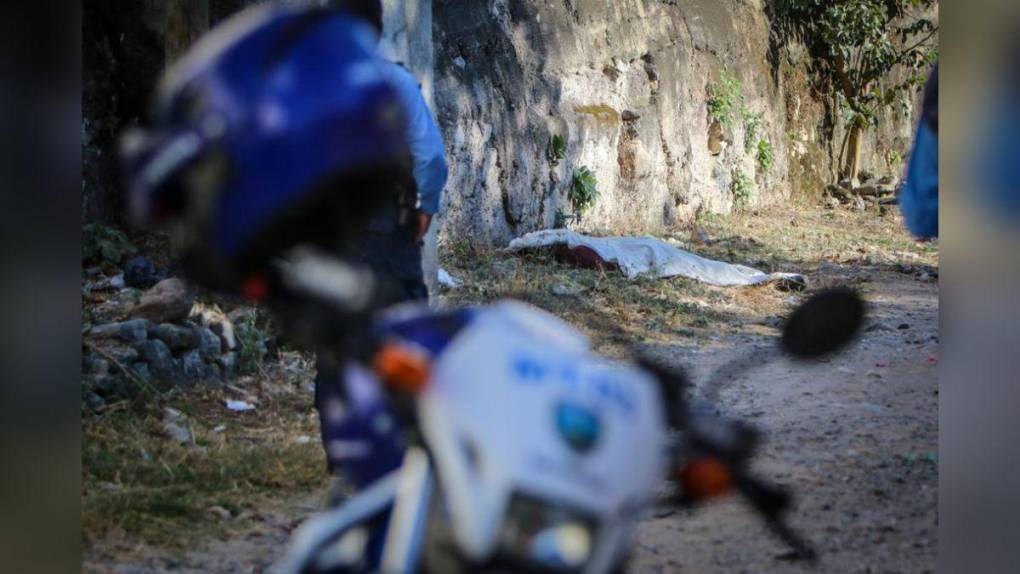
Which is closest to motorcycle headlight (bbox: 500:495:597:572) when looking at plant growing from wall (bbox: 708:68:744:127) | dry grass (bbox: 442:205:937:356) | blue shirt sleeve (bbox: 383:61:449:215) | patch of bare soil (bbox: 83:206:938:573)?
patch of bare soil (bbox: 83:206:938:573)

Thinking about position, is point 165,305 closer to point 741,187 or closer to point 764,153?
point 741,187

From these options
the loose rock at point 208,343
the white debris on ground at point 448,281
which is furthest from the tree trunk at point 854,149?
the loose rock at point 208,343

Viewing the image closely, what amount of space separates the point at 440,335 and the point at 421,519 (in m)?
0.21

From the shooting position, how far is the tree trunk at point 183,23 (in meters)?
3.29

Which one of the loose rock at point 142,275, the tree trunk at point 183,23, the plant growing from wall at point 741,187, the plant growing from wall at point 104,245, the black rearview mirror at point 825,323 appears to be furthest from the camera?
the plant growing from wall at point 741,187

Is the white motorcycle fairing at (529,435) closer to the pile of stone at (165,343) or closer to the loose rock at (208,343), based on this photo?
the pile of stone at (165,343)

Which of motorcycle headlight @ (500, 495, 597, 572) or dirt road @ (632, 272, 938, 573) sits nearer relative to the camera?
motorcycle headlight @ (500, 495, 597, 572)

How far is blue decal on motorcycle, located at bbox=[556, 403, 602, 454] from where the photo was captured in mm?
1183

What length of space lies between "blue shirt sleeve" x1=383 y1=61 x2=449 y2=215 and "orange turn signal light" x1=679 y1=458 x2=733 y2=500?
90cm

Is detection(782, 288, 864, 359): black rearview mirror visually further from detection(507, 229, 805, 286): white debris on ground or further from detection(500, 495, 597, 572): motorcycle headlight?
detection(507, 229, 805, 286): white debris on ground

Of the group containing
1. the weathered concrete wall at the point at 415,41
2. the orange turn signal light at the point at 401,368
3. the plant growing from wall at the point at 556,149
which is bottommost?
the orange turn signal light at the point at 401,368

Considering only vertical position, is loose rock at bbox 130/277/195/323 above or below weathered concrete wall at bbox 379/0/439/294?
below

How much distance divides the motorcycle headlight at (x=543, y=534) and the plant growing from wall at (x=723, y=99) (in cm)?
812

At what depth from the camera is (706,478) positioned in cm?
126
